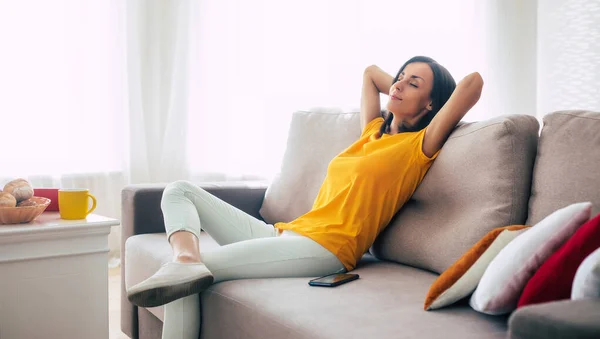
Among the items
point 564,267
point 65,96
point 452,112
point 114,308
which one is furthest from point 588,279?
point 65,96

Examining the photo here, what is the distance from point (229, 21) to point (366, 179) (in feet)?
7.87

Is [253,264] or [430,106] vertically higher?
[430,106]

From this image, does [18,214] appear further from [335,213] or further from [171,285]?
[335,213]

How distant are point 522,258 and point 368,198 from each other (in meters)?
0.71

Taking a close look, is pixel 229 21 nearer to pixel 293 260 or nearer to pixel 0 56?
pixel 0 56

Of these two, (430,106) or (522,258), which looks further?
(430,106)

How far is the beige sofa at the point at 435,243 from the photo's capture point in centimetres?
131

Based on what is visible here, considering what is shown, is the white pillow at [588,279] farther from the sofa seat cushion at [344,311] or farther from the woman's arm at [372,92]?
the woman's arm at [372,92]

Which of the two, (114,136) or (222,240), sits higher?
(114,136)

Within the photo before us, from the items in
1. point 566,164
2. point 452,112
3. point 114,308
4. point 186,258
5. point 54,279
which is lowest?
point 114,308

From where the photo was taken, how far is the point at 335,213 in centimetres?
191

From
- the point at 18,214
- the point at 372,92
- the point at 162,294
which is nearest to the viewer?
the point at 162,294

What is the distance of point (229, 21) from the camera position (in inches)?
156

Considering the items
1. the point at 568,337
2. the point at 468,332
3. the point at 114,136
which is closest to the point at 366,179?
the point at 468,332
